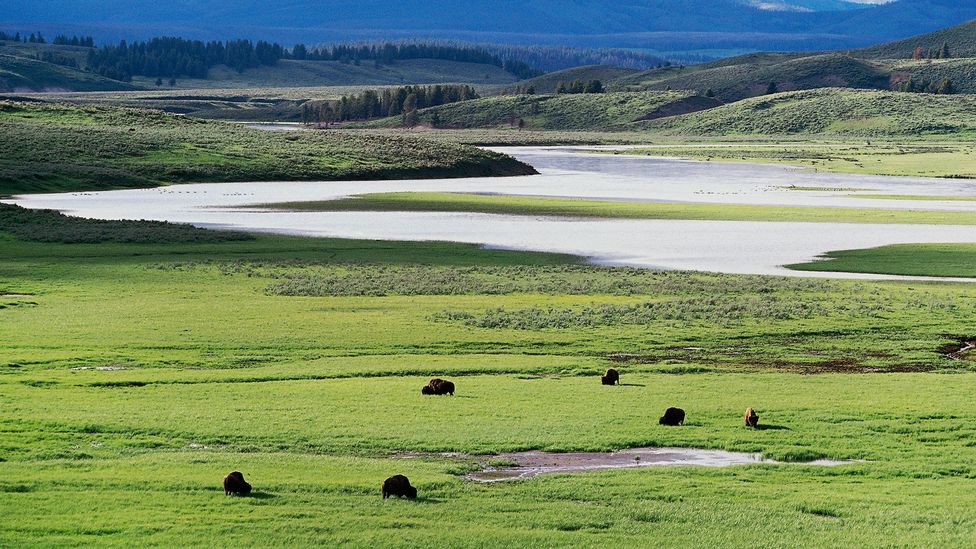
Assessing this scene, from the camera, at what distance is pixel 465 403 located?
25.6 meters

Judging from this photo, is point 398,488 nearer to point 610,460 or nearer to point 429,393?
point 610,460

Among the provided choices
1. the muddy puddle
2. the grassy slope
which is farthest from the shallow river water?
the muddy puddle

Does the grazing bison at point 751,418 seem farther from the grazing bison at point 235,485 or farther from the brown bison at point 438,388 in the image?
the grazing bison at point 235,485

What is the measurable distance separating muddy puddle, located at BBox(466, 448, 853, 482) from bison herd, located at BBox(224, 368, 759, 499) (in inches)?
61.4

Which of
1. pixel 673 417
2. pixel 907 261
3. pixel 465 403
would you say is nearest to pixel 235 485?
pixel 465 403

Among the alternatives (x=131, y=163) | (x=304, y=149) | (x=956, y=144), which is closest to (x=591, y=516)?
(x=131, y=163)

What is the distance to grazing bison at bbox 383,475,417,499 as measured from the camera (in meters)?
17.9

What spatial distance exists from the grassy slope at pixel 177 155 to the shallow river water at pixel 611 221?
401 centimetres

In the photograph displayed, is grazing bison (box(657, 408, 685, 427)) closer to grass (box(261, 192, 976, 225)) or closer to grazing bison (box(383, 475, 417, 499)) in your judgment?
grazing bison (box(383, 475, 417, 499))

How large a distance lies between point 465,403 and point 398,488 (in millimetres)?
7812

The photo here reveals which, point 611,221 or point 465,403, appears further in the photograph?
point 611,221

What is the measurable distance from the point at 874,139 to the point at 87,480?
188 meters

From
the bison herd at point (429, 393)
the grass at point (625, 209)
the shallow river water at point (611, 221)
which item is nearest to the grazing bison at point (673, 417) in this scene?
the bison herd at point (429, 393)

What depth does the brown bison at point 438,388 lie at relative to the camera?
86.7ft
